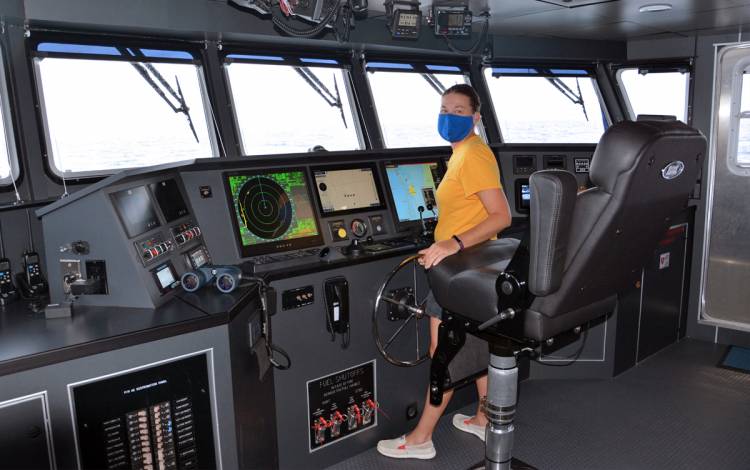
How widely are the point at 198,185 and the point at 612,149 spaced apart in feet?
5.30

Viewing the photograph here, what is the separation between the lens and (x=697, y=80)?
14.2ft

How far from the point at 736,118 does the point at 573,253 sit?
339 cm

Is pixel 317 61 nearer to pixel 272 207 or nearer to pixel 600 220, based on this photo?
pixel 272 207

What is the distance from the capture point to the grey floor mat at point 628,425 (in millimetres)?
2656

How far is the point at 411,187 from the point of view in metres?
3.17

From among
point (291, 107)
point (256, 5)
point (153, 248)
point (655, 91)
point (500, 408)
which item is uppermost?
point (256, 5)

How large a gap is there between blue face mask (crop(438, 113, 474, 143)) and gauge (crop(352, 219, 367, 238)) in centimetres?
68

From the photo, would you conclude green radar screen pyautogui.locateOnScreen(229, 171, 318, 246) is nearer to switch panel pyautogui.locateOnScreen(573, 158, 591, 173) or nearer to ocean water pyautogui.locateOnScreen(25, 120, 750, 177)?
ocean water pyautogui.locateOnScreen(25, 120, 750, 177)

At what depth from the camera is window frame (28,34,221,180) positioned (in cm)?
262

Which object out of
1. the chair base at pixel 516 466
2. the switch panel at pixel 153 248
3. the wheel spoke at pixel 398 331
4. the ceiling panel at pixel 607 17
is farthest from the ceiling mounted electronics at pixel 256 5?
the chair base at pixel 516 466

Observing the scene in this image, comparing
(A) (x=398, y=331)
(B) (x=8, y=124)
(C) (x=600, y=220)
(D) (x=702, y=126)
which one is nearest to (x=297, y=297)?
(A) (x=398, y=331)

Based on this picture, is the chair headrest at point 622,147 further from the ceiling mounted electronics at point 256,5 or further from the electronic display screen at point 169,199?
the ceiling mounted electronics at point 256,5

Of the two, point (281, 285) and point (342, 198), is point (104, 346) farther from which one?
point (342, 198)

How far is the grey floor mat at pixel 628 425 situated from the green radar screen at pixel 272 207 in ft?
3.53
